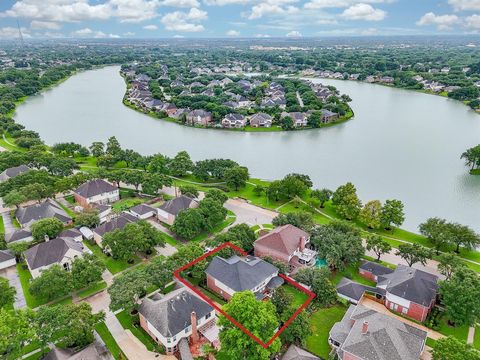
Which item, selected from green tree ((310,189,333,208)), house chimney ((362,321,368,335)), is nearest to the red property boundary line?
house chimney ((362,321,368,335))

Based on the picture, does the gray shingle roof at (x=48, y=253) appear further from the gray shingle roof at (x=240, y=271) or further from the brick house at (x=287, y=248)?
the brick house at (x=287, y=248)

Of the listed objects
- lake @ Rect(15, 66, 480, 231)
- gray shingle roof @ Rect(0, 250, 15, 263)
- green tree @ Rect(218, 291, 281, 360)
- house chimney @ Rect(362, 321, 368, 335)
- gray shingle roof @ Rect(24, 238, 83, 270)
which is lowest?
lake @ Rect(15, 66, 480, 231)

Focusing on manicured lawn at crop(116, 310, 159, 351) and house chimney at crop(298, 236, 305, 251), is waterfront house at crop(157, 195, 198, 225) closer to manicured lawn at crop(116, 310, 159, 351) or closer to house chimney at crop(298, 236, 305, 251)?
house chimney at crop(298, 236, 305, 251)

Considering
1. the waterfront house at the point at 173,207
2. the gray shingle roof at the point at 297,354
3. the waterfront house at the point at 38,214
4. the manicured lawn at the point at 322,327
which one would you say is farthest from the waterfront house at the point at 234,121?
the gray shingle roof at the point at 297,354

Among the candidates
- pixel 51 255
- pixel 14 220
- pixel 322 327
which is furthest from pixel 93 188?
pixel 322 327

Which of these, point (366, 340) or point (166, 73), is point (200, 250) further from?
point (166, 73)
